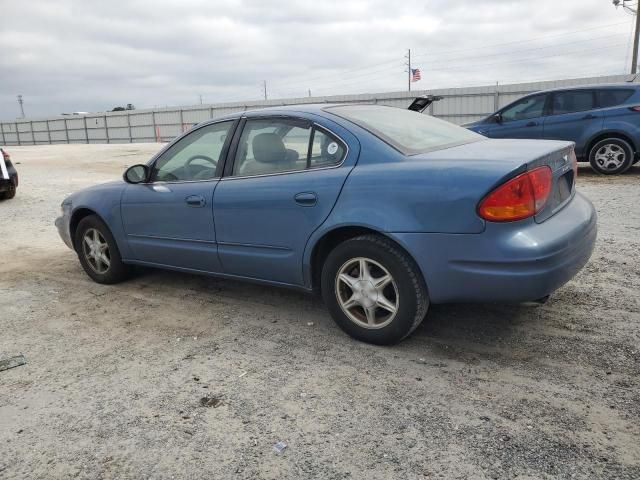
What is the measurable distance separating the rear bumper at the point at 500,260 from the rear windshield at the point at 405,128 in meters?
0.68

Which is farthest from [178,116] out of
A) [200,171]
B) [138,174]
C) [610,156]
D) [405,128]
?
[405,128]

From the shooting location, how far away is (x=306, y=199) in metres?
3.50

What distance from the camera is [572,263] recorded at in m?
3.12

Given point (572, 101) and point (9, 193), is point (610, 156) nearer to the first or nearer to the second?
point (572, 101)

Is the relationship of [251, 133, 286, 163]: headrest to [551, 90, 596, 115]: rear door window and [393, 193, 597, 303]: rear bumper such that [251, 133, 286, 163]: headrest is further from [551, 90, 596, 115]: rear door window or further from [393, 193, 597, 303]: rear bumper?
[551, 90, 596, 115]: rear door window

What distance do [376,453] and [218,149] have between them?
103 inches

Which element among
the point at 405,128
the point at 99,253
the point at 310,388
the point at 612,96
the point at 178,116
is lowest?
the point at 310,388

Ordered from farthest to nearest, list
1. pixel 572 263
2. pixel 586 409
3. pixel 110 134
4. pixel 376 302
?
pixel 110 134 < pixel 376 302 < pixel 572 263 < pixel 586 409

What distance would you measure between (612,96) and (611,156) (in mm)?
1045

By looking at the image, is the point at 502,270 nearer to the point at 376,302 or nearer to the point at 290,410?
the point at 376,302

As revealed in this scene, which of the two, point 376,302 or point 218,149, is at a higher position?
point 218,149

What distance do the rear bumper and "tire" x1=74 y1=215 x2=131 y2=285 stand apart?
9.61 feet

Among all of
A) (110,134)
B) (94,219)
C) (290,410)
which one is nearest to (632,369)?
(290,410)

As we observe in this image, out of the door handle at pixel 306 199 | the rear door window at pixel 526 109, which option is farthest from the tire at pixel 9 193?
the rear door window at pixel 526 109
